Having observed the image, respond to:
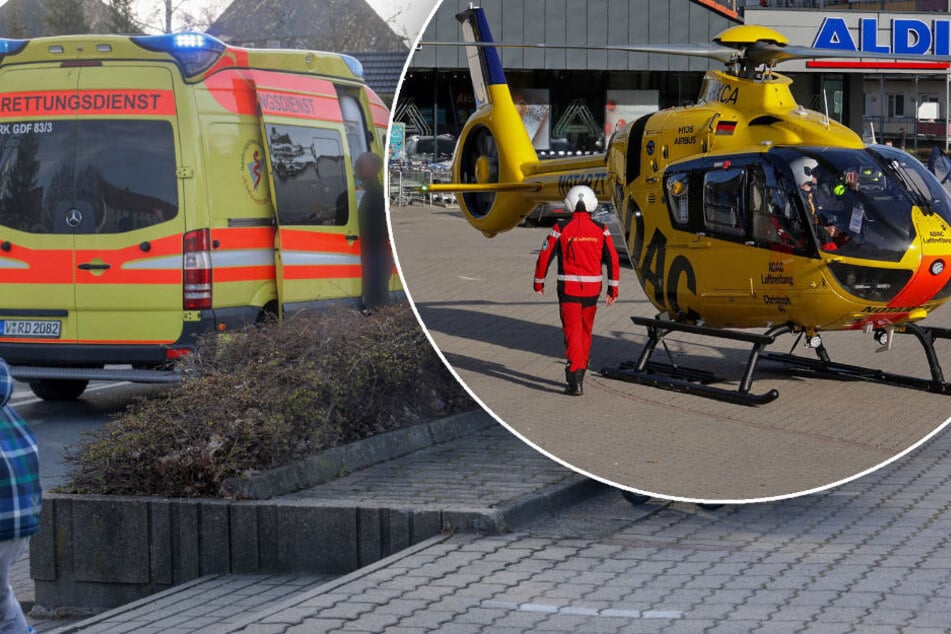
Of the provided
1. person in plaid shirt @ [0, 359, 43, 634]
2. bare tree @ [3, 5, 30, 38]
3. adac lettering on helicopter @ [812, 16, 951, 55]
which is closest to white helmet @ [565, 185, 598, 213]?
adac lettering on helicopter @ [812, 16, 951, 55]

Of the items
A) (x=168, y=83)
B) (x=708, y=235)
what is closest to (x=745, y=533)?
(x=708, y=235)

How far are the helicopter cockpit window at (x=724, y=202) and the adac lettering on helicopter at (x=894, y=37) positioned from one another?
14.3 inches

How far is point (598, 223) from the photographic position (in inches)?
143

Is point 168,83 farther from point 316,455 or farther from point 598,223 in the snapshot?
point 598,223

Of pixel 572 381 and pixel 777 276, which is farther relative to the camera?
pixel 572 381

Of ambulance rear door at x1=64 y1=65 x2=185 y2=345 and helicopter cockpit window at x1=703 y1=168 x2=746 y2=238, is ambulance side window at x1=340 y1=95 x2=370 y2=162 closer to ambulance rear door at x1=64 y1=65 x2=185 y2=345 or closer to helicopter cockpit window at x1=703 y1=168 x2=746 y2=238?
helicopter cockpit window at x1=703 y1=168 x2=746 y2=238

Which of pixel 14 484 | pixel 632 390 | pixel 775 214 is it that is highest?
pixel 775 214

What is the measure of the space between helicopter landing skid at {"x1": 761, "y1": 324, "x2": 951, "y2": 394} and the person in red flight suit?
422 mm

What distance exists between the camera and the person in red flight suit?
3.55m

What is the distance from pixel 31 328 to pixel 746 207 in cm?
569

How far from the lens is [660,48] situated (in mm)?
3398

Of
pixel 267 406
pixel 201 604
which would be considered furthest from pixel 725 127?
pixel 267 406

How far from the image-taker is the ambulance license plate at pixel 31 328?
8.35m

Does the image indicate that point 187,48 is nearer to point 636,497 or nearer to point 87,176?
point 87,176
